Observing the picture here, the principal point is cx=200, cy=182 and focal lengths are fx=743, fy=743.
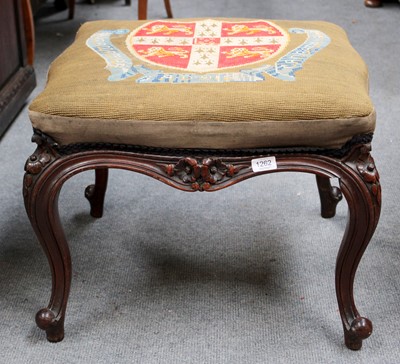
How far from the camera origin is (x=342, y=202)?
173cm

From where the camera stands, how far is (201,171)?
1172mm

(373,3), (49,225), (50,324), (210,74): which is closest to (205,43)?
(210,74)

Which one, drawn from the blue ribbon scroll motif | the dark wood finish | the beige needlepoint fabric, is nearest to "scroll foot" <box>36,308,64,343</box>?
the beige needlepoint fabric

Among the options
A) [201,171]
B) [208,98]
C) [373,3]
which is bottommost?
[373,3]

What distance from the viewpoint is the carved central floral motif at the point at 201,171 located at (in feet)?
3.83

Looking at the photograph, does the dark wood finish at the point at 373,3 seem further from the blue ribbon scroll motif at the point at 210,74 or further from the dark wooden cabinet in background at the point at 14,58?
the blue ribbon scroll motif at the point at 210,74

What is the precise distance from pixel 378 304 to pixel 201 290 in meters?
0.34

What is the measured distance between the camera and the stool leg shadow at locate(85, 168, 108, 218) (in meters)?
1.66

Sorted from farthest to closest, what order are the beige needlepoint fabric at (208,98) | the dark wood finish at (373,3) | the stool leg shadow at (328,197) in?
the dark wood finish at (373,3)
the stool leg shadow at (328,197)
the beige needlepoint fabric at (208,98)

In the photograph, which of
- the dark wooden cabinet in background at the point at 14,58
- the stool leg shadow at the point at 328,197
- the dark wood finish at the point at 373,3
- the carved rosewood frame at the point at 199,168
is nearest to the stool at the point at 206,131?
the carved rosewood frame at the point at 199,168

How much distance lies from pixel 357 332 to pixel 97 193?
674 millimetres

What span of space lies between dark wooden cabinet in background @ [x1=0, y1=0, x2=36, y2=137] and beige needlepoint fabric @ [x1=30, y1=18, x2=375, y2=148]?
814 mm

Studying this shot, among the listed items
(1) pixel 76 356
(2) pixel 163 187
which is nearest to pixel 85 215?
(2) pixel 163 187

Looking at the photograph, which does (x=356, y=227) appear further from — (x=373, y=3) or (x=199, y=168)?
(x=373, y=3)
